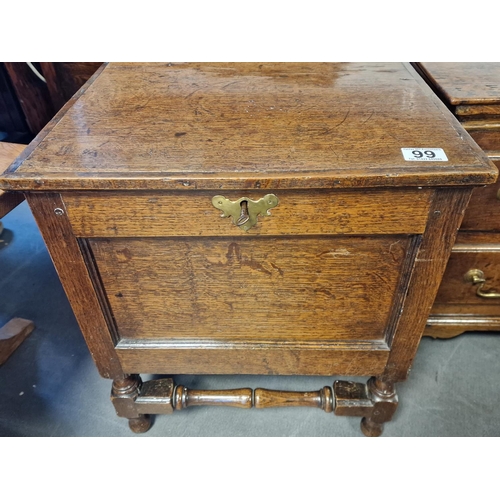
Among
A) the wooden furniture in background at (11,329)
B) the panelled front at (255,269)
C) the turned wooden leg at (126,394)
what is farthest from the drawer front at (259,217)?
the wooden furniture in background at (11,329)

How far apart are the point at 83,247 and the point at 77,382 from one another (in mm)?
652

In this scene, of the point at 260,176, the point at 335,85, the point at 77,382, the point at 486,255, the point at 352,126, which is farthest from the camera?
the point at 77,382

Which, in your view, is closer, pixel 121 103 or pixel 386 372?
pixel 121 103

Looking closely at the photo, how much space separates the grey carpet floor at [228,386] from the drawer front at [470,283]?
0.18 metres

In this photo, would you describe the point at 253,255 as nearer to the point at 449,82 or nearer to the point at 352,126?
the point at 352,126

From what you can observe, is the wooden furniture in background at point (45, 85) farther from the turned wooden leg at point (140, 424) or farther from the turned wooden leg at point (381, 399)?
the turned wooden leg at point (381, 399)

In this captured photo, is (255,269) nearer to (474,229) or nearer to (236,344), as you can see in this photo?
(236,344)

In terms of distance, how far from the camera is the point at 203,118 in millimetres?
779

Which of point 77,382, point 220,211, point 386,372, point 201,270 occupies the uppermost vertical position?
point 220,211

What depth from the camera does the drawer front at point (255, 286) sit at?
30.1 inches

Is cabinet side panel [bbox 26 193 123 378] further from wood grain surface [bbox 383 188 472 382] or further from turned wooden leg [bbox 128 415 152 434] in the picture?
wood grain surface [bbox 383 188 472 382]

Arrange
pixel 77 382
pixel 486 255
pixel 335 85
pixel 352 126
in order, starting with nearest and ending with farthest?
pixel 352 126 → pixel 335 85 → pixel 486 255 → pixel 77 382

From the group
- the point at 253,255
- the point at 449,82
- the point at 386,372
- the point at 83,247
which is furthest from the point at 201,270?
the point at 449,82

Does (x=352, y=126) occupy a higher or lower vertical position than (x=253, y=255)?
higher
